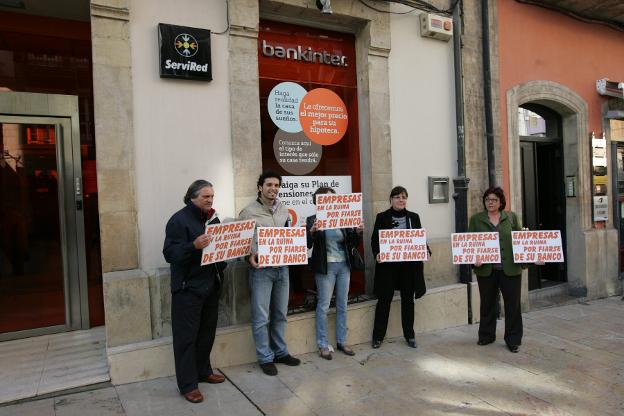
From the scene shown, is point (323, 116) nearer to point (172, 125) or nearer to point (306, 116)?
point (306, 116)

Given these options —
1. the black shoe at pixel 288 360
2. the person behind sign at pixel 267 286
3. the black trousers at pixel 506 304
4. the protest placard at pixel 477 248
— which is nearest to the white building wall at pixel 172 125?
the person behind sign at pixel 267 286

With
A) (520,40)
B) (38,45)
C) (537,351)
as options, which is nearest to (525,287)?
(537,351)

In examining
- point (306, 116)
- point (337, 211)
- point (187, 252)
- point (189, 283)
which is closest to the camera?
point (187, 252)

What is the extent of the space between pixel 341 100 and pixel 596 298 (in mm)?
5724

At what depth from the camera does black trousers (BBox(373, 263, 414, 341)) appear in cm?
518

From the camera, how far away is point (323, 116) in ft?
19.1

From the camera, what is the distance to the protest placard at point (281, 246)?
14.2ft

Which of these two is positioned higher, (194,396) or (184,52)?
(184,52)

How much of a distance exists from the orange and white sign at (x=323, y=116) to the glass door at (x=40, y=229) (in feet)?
8.81

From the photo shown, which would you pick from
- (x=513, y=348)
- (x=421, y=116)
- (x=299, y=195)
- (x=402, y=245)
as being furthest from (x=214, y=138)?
(x=513, y=348)

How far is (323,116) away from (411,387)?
3.28m

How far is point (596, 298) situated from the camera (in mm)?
8000

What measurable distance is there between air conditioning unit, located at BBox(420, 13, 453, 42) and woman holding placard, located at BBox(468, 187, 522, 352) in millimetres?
2380

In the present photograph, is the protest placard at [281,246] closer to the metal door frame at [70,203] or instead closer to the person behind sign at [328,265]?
the person behind sign at [328,265]
